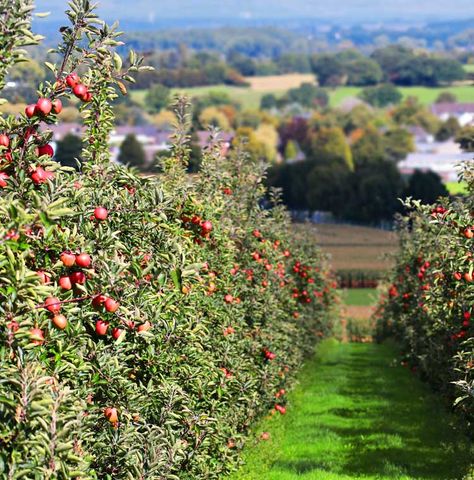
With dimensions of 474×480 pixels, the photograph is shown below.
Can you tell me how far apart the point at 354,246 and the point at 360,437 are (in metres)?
75.1

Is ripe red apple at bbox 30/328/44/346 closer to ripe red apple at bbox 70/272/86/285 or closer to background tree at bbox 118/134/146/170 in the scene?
ripe red apple at bbox 70/272/86/285

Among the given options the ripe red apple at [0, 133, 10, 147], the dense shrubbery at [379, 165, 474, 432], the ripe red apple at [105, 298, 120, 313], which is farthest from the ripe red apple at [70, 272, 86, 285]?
the dense shrubbery at [379, 165, 474, 432]

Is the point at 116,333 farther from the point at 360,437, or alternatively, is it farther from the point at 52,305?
the point at 360,437

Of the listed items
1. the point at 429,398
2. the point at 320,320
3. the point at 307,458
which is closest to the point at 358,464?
the point at 307,458

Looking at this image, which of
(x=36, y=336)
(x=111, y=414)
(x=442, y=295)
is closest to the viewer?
(x=36, y=336)

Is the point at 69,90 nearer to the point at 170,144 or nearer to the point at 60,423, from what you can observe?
the point at 60,423

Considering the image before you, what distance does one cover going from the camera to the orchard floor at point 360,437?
532 inches

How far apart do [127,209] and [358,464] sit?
25.9 feet

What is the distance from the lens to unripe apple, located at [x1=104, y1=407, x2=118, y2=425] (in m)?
7.08

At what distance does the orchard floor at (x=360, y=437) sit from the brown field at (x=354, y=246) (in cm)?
4289

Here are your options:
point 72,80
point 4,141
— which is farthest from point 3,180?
point 72,80

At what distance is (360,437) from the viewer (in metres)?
16.3

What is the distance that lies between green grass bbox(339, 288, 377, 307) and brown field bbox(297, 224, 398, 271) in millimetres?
2133

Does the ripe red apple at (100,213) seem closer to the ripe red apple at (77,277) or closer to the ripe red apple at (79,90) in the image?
the ripe red apple at (77,277)
